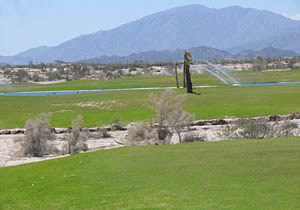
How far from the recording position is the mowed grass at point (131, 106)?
145ft

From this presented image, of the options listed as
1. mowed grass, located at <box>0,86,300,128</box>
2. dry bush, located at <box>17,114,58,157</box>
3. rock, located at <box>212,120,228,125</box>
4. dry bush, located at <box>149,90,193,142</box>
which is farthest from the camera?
mowed grass, located at <box>0,86,300,128</box>

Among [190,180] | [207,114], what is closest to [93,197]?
[190,180]

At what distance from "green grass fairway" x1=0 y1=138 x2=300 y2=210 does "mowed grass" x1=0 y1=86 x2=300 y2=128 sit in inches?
826

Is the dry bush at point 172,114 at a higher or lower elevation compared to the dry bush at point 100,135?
higher

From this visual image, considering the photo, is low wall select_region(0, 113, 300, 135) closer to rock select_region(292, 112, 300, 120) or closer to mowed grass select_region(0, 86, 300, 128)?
rock select_region(292, 112, 300, 120)

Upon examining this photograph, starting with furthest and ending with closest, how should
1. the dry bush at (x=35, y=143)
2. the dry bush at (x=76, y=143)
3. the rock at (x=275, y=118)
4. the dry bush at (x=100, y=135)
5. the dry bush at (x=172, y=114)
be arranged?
the rock at (x=275, y=118), the dry bush at (x=100, y=135), the dry bush at (x=172, y=114), the dry bush at (x=35, y=143), the dry bush at (x=76, y=143)

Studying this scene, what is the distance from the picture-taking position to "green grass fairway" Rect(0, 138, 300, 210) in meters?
14.3

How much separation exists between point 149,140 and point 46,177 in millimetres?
14729

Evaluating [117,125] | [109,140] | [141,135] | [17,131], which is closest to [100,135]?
[109,140]

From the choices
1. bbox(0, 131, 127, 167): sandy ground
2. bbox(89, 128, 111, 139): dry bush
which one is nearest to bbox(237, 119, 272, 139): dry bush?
bbox(0, 131, 127, 167): sandy ground

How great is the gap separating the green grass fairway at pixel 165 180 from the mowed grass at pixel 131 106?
21.0 metres

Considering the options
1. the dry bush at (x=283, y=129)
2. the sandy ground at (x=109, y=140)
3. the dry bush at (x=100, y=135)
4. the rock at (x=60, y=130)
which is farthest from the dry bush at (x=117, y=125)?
the dry bush at (x=283, y=129)

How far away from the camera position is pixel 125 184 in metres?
16.5

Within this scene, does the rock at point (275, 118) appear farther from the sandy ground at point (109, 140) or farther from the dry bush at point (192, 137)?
the dry bush at point (192, 137)
